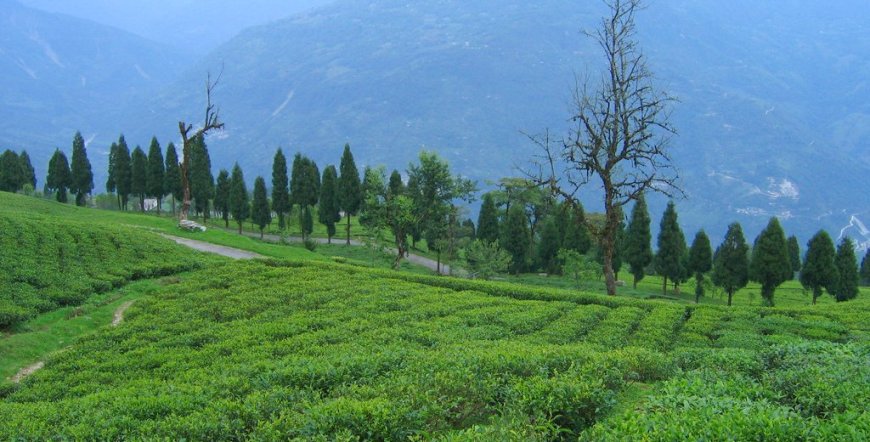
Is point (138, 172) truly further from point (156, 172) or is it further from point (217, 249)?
point (217, 249)

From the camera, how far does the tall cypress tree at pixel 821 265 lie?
134 ft

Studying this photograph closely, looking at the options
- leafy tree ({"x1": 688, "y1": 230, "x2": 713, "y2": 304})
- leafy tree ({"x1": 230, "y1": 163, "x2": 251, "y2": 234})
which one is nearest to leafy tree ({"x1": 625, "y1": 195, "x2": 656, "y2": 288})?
leafy tree ({"x1": 688, "y1": 230, "x2": 713, "y2": 304})

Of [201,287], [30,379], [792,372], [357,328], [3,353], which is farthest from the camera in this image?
[201,287]

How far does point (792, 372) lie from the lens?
9430 millimetres

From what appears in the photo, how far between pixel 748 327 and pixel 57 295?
65.1 ft

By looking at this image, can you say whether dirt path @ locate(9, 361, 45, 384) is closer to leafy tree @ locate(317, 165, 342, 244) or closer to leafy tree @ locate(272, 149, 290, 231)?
leafy tree @ locate(317, 165, 342, 244)

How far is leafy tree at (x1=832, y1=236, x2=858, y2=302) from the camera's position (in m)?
41.5

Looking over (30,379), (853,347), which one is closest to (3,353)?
(30,379)

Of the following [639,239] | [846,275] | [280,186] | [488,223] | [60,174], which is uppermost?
[60,174]

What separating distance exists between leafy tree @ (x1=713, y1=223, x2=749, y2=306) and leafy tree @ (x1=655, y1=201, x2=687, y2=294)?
3290mm

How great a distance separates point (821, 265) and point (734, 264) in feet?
16.8

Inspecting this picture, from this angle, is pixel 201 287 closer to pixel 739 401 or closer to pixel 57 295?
pixel 57 295

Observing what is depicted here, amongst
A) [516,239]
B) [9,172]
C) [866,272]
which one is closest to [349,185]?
[516,239]

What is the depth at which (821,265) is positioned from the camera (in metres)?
40.8
